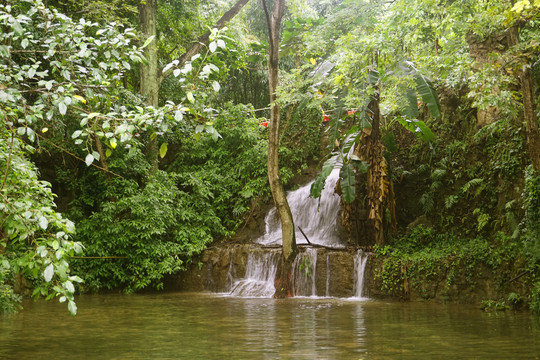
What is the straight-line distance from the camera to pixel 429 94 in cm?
1244

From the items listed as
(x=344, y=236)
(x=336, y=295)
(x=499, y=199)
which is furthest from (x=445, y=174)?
(x=336, y=295)

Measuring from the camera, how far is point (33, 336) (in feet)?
24.4

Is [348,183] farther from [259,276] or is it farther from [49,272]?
[49,272]

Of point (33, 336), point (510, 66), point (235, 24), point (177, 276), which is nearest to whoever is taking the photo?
point (33, 336)

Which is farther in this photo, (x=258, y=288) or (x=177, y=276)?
(x=177, y=276)

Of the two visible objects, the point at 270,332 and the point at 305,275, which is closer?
the point at 270,332

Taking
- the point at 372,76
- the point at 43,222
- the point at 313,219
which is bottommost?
the point at 43,222

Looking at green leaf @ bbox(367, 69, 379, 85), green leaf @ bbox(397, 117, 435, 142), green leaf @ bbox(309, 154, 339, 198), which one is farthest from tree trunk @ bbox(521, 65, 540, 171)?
green leaf @ bbox(309, 154, 339, 198)

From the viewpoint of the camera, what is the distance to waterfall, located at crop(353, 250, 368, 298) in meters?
12.7

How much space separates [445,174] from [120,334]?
390 inches

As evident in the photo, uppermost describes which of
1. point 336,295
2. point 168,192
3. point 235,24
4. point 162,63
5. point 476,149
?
point 235,24

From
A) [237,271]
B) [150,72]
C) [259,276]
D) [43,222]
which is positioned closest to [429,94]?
[259,276]

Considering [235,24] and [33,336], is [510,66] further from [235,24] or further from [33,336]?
[235,24]

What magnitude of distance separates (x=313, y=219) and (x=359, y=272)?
11.7 ft
